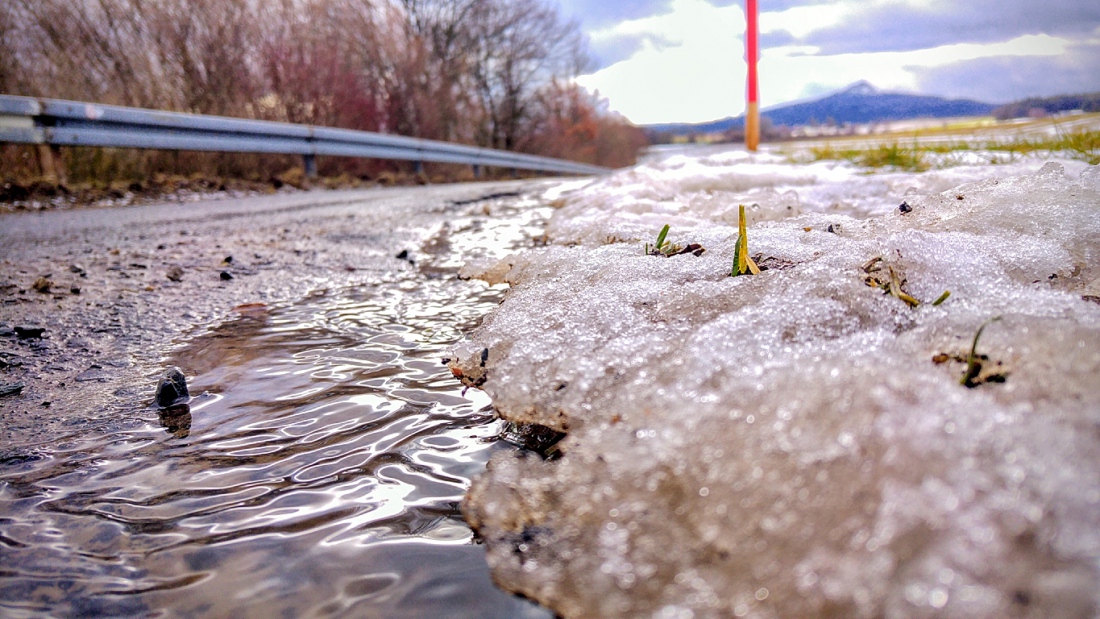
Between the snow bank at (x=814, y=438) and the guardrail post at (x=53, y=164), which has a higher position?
the guardrail post at (x=53, y=164)

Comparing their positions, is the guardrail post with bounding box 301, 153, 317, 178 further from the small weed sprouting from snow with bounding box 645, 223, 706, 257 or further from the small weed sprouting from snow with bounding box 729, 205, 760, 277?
the small weed sprouting from snow with bounding box 729, 205, 760, 277

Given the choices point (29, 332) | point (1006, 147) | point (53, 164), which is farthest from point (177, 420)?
point (1006, 147)

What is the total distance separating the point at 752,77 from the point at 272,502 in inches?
385

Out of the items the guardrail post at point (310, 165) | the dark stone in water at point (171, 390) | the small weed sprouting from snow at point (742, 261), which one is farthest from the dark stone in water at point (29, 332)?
the guardrail post at point (310, 165)

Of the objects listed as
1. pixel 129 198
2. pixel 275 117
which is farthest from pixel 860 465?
pixel 275 117

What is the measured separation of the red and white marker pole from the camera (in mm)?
8953

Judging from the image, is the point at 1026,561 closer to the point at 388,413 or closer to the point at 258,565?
the point at 258,565

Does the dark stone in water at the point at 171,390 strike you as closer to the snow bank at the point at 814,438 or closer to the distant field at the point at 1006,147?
the snow bank at the point at 814,438

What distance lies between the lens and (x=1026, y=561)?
0.49 meters

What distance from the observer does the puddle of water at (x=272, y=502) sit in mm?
679

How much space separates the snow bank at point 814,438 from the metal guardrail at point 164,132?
13.5ft

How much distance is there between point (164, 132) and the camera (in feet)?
16.5

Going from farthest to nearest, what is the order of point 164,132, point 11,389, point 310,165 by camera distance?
1. point 310,165
2. point 164,132
3. point 11,389

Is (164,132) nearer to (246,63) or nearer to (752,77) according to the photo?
(246,63)
